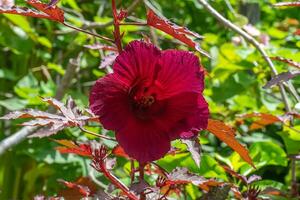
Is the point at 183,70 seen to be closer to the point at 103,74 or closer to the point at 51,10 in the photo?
the point at 51,10

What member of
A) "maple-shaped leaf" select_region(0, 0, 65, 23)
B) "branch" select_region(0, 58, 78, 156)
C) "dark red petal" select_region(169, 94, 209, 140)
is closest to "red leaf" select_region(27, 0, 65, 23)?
"maple-shaped leaf" select_region(0, 0, 65, 23)

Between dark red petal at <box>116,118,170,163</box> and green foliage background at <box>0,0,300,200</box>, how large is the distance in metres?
0.41

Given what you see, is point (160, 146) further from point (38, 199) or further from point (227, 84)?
point (227, 84)

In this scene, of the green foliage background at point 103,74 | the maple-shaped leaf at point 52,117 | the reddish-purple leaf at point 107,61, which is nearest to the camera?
the maple-shaped leaf at point 52,117

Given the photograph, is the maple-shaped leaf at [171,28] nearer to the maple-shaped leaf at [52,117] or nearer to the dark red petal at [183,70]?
the dark red petal at [183,70]

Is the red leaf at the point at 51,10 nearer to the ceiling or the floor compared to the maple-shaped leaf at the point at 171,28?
nearer to the ceiling

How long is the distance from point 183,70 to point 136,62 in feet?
0.22

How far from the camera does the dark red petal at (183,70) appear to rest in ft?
2.68

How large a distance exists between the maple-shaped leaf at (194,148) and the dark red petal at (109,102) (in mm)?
92

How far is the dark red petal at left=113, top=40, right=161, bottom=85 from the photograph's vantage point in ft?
2.63

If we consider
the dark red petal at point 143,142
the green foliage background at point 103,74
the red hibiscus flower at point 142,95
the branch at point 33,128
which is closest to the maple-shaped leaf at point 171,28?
the red hibiscus flower at point 142,95

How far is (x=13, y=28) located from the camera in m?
2.17

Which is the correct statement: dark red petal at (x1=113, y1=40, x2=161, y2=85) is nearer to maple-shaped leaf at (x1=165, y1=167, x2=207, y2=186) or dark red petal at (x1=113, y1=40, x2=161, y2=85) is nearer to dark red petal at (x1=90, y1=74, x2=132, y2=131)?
dark red petal at (x1=90, y1=74, x2=132, y2=131)

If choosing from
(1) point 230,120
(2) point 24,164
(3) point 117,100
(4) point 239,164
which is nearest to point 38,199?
(3) point 117,100
